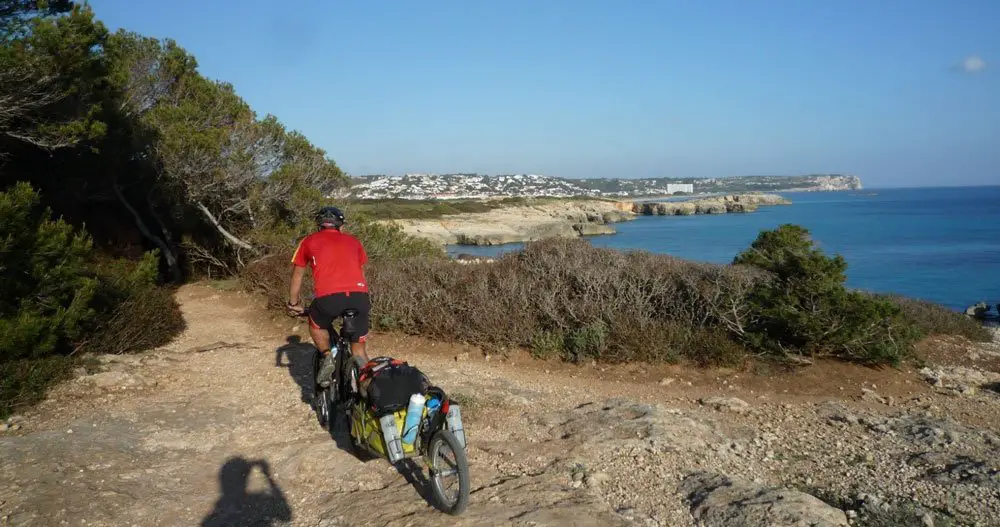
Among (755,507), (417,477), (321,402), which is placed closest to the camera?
(755,507)

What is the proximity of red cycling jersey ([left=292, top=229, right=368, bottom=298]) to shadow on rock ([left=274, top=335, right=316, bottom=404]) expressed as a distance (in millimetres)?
1889

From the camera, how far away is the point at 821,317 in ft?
24.9

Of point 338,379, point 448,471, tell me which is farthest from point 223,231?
point 448,471

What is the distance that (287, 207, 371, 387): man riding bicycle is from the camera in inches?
202

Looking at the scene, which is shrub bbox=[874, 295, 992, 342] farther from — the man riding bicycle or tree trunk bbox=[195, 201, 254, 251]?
tree trunk bbox=[195, 201, 254, 251]

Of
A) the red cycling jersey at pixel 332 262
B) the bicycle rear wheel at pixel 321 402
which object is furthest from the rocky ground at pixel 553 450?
the red cycling jersey at pixel 332 262

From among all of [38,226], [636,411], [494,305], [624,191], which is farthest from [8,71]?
[624,191]

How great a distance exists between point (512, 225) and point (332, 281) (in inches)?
2663

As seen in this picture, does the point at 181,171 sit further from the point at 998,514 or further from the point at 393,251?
the point at 998,514

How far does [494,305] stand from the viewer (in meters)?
9.07

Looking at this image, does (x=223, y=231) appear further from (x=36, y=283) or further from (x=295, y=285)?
(x=295, y=285)

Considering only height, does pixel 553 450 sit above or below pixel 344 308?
below

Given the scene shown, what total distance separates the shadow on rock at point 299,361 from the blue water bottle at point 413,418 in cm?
286

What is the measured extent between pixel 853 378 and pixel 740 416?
2108 mm
